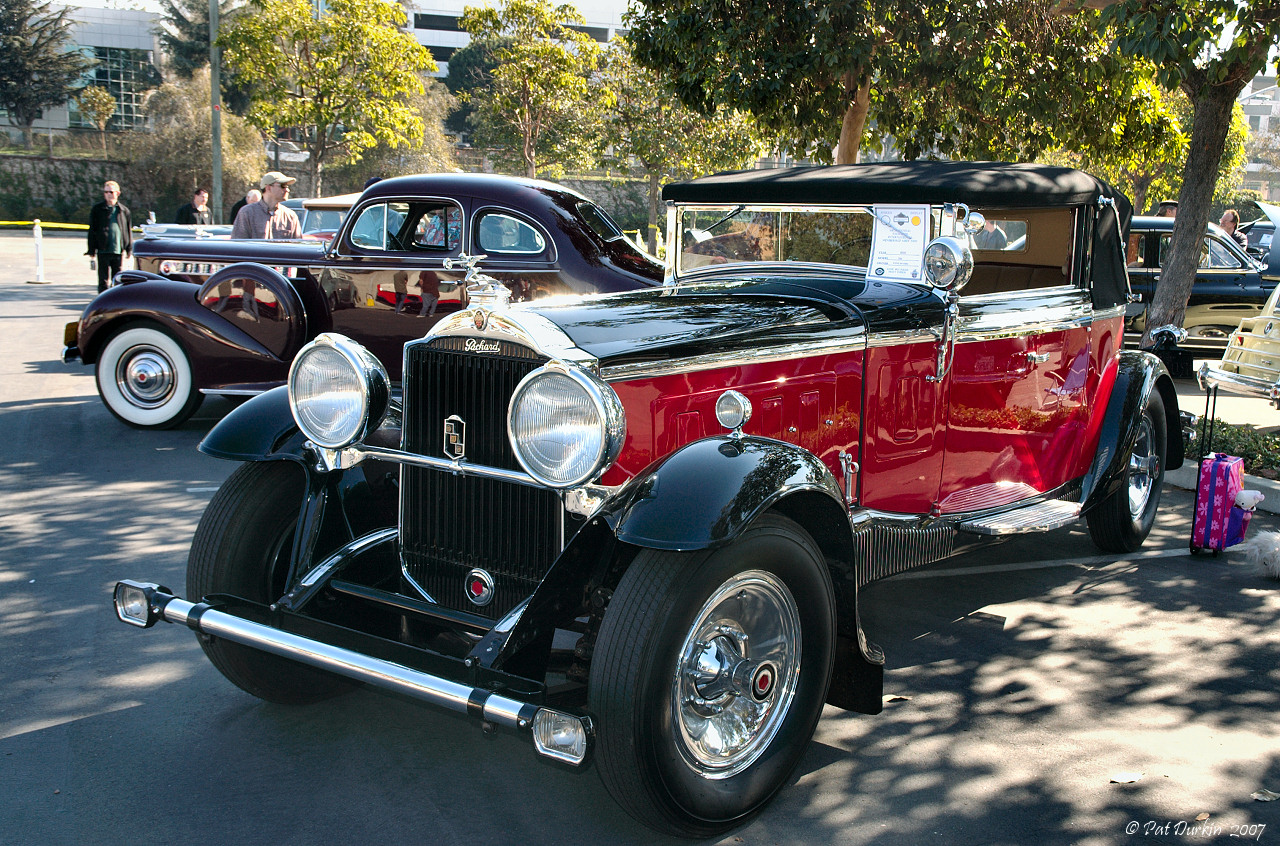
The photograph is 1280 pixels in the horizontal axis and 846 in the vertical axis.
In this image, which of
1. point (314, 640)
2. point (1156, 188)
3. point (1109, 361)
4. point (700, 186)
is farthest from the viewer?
point (1156, 188)

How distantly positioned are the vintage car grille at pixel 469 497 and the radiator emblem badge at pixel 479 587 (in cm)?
2

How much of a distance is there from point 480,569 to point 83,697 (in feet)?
4.91

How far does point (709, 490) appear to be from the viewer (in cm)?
262

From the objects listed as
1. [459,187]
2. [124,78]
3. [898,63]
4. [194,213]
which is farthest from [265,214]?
[124,78]

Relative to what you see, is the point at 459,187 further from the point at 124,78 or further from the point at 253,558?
the point at 124,78

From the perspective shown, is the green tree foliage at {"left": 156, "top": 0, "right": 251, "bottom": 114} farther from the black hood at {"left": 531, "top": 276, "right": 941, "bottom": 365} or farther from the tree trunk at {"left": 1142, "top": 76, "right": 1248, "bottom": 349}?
the black hood at {"left": 531, "top": 276, "right": 941, "bottom": 365}

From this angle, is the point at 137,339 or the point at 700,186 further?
the point at 137,339

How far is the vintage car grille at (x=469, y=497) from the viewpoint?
9.92ft

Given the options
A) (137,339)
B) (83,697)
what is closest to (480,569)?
(83,697)

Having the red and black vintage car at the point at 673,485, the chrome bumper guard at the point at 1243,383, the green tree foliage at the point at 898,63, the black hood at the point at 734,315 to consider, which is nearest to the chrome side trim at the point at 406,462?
the red and black vintage car at the point at 673,485

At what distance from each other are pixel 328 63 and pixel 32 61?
2927 centimetres

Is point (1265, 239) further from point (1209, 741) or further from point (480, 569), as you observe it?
point (480, 569)

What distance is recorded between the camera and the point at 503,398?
3.02 m

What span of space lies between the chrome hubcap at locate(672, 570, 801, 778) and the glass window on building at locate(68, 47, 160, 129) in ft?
175
